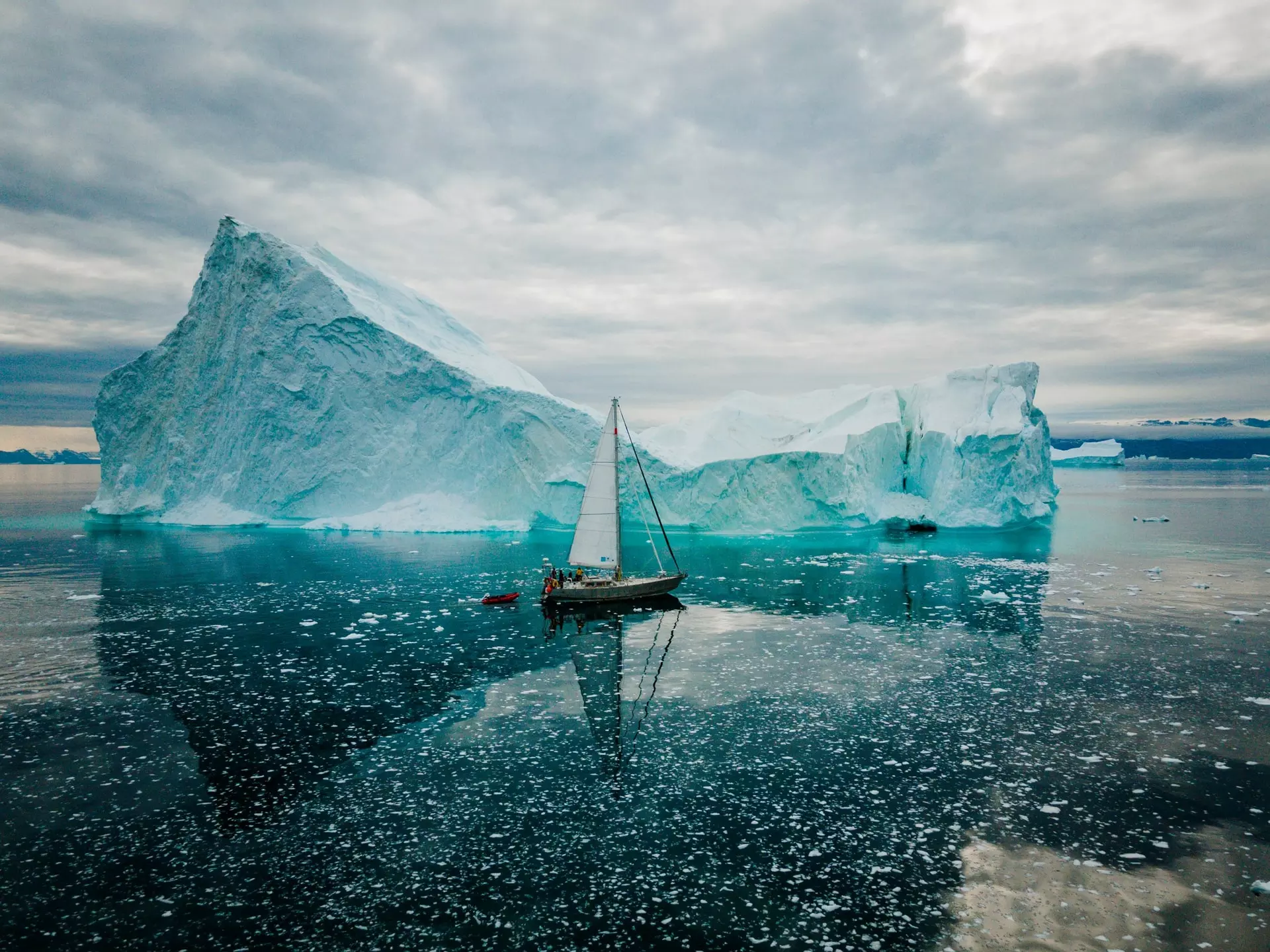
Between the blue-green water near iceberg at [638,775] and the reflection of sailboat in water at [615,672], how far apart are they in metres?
0.09

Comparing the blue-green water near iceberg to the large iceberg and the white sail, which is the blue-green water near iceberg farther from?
the large iceberg

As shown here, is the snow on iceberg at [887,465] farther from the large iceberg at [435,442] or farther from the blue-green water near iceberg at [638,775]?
the blue-green water near iceberg at [638,775]

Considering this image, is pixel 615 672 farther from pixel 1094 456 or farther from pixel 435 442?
pixel 1094 456

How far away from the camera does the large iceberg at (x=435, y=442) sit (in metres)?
38.2

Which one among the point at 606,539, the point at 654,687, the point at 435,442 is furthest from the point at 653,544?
the point at 435,442

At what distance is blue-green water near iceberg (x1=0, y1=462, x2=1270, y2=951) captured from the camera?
626cm

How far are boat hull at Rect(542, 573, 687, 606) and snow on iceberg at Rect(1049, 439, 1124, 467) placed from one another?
14070cm

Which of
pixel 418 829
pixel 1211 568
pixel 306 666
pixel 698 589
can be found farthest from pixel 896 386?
pixel 418 829

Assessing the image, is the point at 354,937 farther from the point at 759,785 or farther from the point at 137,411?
the point at 137,411

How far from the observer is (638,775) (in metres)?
9.10

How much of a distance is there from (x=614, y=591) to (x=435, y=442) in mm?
22302

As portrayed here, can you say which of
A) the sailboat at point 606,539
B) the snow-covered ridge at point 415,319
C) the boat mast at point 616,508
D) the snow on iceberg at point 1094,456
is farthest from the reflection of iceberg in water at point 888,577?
the snow on iceberg at point 1094,456

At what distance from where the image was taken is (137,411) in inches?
1711

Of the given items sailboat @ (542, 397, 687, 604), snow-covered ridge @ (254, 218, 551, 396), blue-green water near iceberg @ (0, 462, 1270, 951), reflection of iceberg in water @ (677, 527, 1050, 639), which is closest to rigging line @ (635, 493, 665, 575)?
sailboat @ (542, 397, 687, 604)
